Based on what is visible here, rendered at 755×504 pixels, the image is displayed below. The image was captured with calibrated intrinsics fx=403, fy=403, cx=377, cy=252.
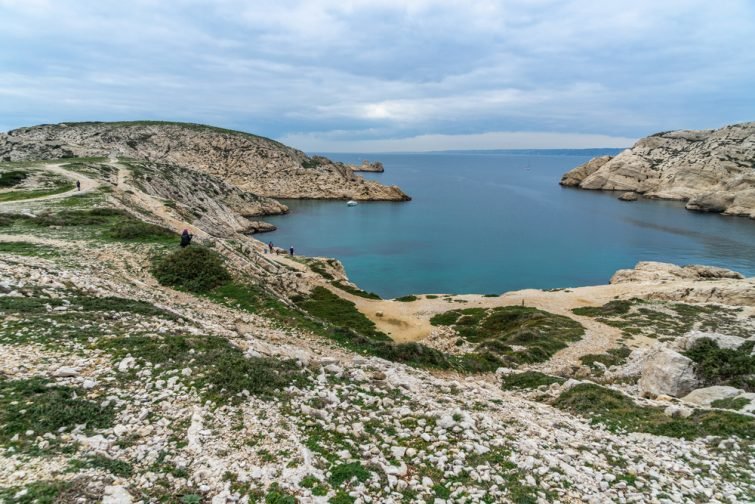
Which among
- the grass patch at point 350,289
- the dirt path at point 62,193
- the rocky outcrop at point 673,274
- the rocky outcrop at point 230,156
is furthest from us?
the rocky outcrop at point 230,156

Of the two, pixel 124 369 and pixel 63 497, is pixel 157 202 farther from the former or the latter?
pixel 63 497

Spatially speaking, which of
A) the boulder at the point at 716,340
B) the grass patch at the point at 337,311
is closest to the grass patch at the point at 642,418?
the boulder at the point at 716,340

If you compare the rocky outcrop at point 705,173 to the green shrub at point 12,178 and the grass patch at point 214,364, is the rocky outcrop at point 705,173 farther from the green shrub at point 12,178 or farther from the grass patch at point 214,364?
the green shrub at point 12,178

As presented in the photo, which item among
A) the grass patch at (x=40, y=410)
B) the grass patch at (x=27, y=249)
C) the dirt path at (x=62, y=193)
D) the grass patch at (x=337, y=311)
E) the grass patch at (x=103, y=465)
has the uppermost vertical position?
the dirt path at (x=62, y=193)

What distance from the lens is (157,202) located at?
5556 cm

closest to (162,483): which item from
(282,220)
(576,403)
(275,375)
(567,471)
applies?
(275,375)

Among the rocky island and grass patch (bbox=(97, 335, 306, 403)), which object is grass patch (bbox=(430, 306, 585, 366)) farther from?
grass patch (bbox=(97, 335, 306, 403))

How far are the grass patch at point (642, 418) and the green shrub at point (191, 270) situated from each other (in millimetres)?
19118

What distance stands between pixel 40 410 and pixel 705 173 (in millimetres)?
211360

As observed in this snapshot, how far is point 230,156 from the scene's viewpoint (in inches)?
6826

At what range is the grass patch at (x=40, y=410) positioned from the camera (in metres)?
8.00

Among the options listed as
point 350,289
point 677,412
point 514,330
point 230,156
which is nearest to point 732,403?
point 677,412

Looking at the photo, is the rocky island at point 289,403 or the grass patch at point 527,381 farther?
the grass patch at point 527,381

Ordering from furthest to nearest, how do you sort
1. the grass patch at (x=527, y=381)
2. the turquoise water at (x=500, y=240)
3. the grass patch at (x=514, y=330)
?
the turquoise water at (x=500, y=240) → the grass patch at (x=514, y=330) → the grass patch at (x=527, y=381)
